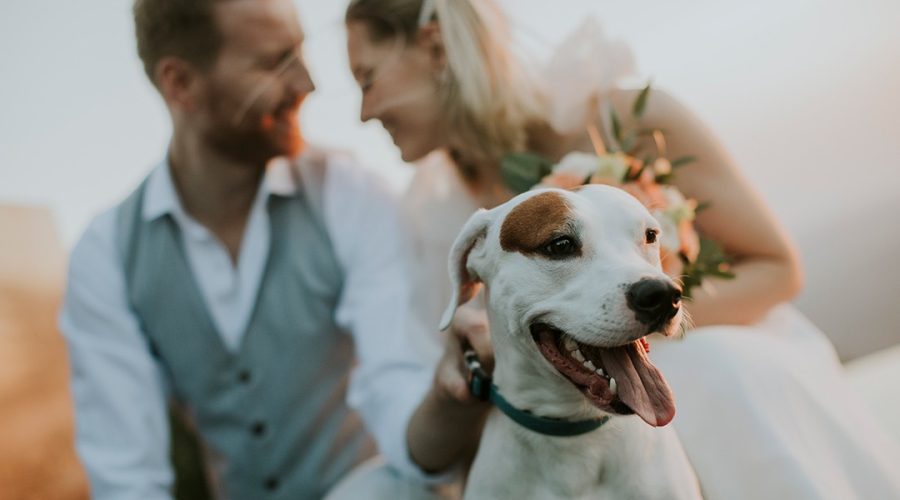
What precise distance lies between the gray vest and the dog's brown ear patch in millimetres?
830

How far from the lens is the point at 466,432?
3.48 feet

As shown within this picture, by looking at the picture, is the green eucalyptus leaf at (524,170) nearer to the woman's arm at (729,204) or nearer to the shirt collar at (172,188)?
the woman's arm at (729,204)

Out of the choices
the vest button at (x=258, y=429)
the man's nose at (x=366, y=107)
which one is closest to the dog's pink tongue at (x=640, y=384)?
the man's nose at (x=366, y=107)

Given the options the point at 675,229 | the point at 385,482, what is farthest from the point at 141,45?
the point at 675,229

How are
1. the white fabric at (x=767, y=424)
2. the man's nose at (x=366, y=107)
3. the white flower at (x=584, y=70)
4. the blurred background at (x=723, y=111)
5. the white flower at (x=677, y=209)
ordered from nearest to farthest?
the white fabric at (x=767, y=424)
the white flower at (x=677, y=209)
the white flower at (x=584, y=70)
the man's nose at (x=366, y=107)
the blurred background at (x=723, y=111)

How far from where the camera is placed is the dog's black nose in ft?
1.91

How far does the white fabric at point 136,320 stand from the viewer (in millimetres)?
1427

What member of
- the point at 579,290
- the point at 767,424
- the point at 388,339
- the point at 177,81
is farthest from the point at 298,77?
the point at 767,424

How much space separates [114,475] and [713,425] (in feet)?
3.83

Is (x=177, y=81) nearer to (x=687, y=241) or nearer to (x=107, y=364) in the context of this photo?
(x=107, y=364)

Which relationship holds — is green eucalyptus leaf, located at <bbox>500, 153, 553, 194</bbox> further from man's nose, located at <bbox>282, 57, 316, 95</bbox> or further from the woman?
man's nose, located at <bbox>282, 57, 316, 95</bbox>

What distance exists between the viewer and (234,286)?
1.48 m

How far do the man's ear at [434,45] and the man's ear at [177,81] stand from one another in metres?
0.50

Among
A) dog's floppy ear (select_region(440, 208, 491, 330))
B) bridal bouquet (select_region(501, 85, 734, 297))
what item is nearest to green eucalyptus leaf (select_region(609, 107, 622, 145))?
bridal bouquet (select_region(501, 85, 734, 297))
